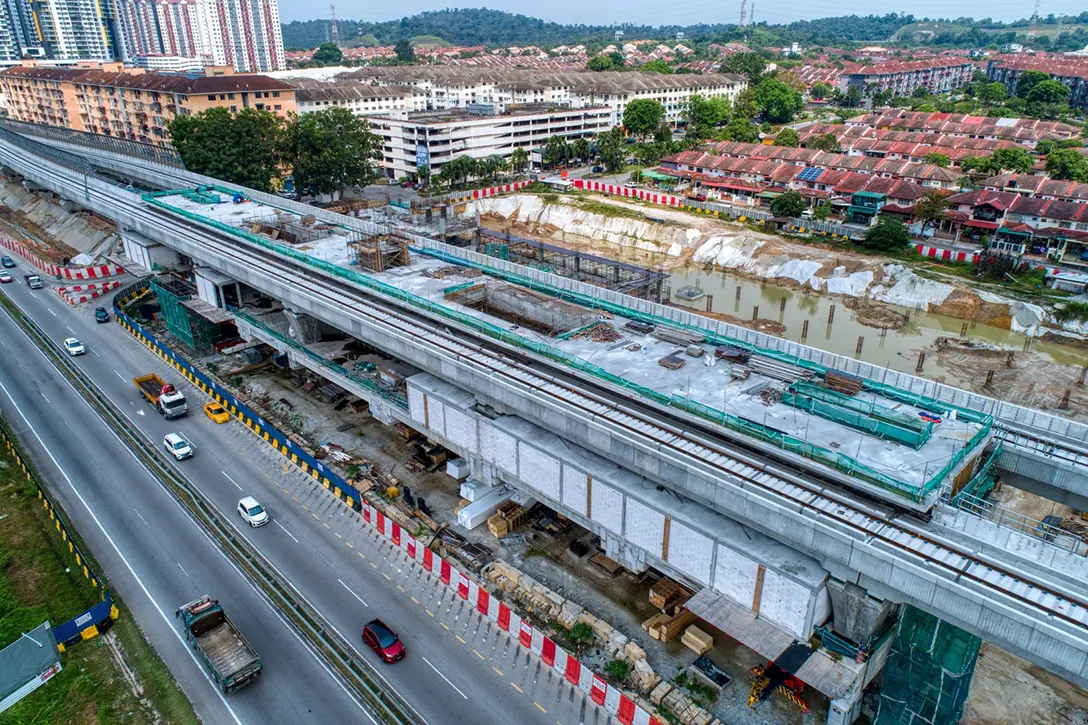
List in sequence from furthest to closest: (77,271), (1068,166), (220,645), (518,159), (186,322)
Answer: (518,159) < (1068,166) < (77,271) < (186,322) < (220,645)

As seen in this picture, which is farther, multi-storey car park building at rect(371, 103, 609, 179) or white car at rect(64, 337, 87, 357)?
multi-storey car park building at rect(371, 103, 609, 179)

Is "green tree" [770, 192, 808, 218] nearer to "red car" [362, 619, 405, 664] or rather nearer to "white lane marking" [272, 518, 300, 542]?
"white lane marking" [272, 518, 300, 542]

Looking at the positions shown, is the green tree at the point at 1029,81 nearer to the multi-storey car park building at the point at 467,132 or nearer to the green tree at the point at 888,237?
the multi-storey car park building at the point at 467,132

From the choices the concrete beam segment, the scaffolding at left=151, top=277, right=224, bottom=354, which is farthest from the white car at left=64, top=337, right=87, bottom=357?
the concrete beam segment

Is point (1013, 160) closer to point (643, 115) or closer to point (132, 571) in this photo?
point (643, 115)

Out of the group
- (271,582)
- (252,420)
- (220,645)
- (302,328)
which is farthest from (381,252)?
(220,645)

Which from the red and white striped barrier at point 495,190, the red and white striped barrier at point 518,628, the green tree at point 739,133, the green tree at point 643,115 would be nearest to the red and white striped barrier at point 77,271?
the red and white striped barrier at point 495,190
